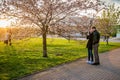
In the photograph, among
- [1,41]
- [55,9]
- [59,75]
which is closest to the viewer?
[59,75]

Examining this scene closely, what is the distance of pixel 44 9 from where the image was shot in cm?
1461

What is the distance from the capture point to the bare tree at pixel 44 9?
14146 mm

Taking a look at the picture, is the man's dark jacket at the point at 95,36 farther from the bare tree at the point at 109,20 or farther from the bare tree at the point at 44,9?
the bare tree at the point at 109,20

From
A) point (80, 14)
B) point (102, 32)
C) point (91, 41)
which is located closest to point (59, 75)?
point (91, 41)

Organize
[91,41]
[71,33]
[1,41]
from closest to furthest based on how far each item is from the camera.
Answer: [91,41] < [71,33] < [1,41]

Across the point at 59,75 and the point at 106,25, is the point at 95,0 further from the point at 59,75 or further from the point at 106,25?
the point at 106,25

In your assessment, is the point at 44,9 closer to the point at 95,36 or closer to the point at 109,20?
Result: the point at 95,36

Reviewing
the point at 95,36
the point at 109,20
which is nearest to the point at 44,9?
the point at 95,36

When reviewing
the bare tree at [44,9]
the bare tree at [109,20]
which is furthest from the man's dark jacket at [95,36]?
the bare tree at [109,20]

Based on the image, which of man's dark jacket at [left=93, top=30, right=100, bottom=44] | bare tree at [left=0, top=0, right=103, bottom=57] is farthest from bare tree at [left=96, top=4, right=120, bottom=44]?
man's dark jacket at [left=93, top=30, right=100, bottom=44]

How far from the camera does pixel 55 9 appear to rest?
47.8ft

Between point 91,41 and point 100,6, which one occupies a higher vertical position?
point 100,6

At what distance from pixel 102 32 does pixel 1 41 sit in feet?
43.1

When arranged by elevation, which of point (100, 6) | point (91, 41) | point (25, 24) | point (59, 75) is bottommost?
point (59, 75)
